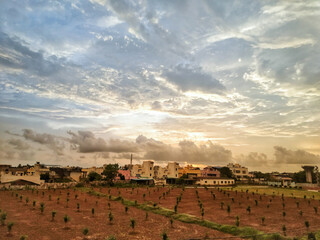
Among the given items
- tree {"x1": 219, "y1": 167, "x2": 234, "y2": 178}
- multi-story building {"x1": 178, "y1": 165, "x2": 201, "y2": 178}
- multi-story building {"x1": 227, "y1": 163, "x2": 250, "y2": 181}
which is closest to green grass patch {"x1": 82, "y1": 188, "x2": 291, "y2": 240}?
multi-story building {"x1": 178, "y1": 165, "x2": 201, "y2": 178}

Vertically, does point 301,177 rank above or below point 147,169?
below

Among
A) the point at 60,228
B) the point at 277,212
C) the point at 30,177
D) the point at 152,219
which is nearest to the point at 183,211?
the point at 152,219

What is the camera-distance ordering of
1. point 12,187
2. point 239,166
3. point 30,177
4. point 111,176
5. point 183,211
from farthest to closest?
point 239,166, point 111,176, point 30,177, point 12,187, point 183,211

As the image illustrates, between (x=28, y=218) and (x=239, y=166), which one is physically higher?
(x=239, y=166)

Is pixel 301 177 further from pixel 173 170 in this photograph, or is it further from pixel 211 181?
pixel 173 170

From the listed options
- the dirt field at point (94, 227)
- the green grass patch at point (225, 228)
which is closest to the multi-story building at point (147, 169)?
the green grass patch at point (225, 228)

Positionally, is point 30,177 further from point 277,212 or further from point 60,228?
point 277,212

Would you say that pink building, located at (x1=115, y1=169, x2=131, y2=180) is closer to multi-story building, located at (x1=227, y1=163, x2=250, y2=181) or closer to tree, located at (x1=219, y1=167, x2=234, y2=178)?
tree, located at (x1=219, y1=167, x2=234, y2=178)

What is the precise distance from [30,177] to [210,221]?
62.6 m

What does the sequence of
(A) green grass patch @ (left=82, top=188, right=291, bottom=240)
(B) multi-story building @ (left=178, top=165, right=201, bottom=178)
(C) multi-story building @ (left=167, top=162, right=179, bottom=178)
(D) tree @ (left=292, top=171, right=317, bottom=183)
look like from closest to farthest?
(A) green grass patch @ (left=82, top=188, right=291, bottom=240)
(B) multi-story building @ (left=178, top=165, right=201, bottom=178)
(C) multi-story building @ (left=167, top=162, right=179, bottom=178)
(D) tree @ (left=292, top=171, right=317, bottom=183)

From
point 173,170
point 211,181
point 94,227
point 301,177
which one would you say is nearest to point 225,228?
point 94,227

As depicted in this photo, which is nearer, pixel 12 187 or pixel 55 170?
pixel 12 187

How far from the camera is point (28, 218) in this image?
28.1 m

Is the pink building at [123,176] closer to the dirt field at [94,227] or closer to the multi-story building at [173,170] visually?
the multi-story building at [173,170]
